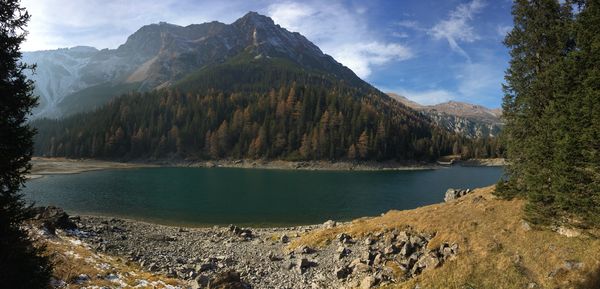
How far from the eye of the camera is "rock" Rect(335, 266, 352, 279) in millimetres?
28297

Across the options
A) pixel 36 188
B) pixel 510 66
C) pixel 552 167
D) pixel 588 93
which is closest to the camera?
pixel 588 93

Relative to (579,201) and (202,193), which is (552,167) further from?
(202,193)

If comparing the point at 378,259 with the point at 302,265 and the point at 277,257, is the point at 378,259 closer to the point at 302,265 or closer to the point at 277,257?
the point at 302,265

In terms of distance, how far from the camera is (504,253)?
24.9 meters

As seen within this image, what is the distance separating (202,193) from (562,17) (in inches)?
3309

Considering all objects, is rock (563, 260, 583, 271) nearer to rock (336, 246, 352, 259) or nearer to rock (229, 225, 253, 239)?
rock (336, 246, 352, 259)

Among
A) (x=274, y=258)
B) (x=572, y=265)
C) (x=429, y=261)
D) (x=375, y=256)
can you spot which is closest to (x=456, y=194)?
(x=375, y=256)

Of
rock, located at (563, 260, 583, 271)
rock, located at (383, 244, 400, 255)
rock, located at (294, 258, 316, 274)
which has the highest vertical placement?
rock, located at (563, 260, 583, 271)

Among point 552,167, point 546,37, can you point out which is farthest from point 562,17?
point 552,167

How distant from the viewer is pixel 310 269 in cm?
3048

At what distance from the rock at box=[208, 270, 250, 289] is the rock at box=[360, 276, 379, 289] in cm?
912

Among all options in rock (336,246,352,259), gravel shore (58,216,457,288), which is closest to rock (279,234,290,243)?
gravel shore (58,216,457,288)

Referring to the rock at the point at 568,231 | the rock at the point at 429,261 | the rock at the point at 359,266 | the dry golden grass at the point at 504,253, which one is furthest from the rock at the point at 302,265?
the rock at the point at 568,231

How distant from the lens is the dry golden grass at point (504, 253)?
70.6 ft
